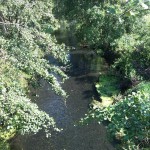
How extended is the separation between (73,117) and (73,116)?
16cm

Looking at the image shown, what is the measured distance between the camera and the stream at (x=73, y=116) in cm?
1948

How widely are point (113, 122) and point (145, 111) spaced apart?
121 centimetres

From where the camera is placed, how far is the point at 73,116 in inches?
909

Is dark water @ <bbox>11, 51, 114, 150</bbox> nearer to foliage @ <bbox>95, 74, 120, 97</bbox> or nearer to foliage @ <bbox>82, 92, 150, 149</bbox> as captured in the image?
foliage @ <bbox>95, 74, 120, 97</bbox>

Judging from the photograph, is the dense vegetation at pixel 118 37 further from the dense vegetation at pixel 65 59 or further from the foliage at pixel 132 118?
the foliage at pixel 132 118

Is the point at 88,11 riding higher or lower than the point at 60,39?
lower

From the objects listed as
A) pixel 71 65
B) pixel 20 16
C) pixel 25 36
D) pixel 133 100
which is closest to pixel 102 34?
pixel 71 65

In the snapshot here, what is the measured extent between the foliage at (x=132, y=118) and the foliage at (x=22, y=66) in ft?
10.5

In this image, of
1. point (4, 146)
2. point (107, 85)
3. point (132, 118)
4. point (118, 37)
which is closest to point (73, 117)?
point (4, 146)

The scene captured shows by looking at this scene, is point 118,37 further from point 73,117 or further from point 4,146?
point 4,146

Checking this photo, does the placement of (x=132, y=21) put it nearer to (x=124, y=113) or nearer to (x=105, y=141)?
(x=105, y=141)

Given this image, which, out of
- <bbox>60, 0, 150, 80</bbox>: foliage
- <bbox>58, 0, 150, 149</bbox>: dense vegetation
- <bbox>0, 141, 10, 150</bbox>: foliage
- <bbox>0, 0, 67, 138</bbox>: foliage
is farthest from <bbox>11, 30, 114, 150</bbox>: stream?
<bbox>60, 0, 150, 80</bbox>: foliage

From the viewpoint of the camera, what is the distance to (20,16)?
866 inches

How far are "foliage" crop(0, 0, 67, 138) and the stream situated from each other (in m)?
2.77
